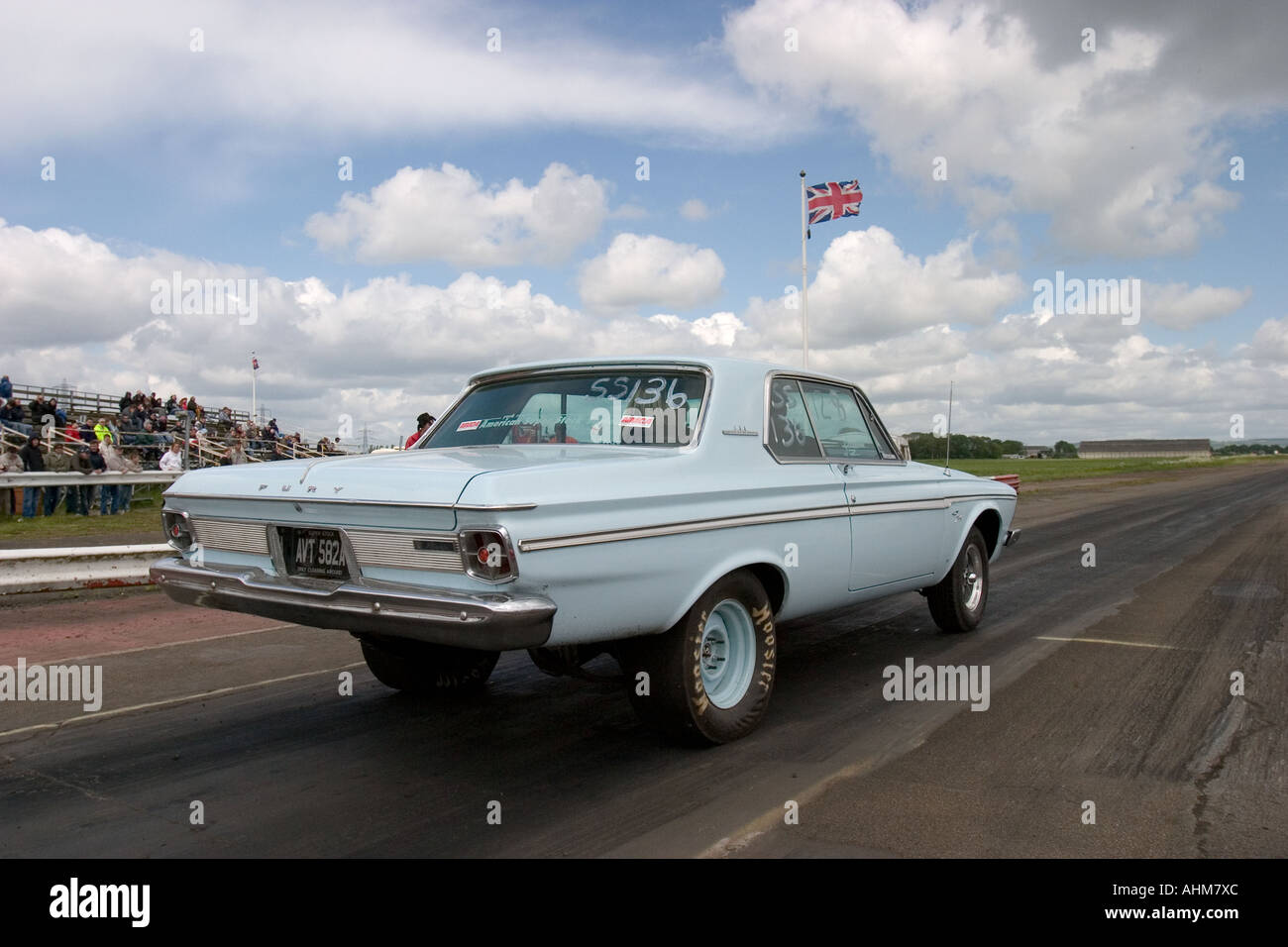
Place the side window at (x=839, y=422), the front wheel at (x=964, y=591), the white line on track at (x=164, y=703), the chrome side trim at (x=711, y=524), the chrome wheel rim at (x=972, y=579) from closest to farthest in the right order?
the chrome side trim at (x=711, y=524), the white line on track at (x=164, y=703), the side window at (x=839, y=422), the front wheel at (x=964, y=591), the chrome wheel rim at (x=972, y=579)

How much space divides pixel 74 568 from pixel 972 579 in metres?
7.94

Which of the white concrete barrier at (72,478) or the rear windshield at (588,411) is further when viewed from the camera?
the white concrete barrier at (72,478)

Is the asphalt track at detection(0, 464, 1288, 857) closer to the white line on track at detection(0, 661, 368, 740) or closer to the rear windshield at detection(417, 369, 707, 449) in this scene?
the white line on track at detection(0, 661, 368, 740)

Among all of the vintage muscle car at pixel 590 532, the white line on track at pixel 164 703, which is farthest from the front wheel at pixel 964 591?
the white line on track at pixel 164 703

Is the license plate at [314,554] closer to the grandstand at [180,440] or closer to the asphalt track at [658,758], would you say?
the asphalt track at [658,758]

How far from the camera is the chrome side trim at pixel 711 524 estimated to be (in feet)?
11.2

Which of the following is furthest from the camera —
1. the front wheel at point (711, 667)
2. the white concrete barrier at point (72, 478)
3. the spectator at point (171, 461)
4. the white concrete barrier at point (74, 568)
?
the spectator at point (171, 461)

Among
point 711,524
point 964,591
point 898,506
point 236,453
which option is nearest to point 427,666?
point 711,524

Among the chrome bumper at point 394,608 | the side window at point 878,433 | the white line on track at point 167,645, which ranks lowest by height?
the white line on track at point 167,645

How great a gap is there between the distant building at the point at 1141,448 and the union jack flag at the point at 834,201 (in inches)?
5477

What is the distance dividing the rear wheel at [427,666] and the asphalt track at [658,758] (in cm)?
16

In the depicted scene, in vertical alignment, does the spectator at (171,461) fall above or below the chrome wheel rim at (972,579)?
above

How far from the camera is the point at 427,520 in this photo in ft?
11.4
